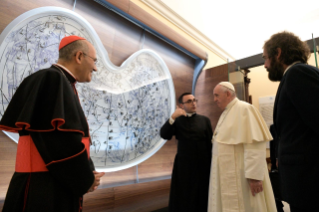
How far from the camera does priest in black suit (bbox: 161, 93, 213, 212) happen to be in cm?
246

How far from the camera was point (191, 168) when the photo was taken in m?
2.54

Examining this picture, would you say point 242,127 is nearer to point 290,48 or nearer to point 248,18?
point 290,48

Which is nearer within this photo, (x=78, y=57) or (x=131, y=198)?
(x=78, y=57)

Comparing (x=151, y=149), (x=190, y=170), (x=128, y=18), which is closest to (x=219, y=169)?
(x=190, y=170)

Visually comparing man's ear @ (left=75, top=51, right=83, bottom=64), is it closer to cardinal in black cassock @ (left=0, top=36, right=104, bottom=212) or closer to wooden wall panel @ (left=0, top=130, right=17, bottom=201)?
cardinal in black cassock @ (left=0, top=36, right=104, bottom=212)

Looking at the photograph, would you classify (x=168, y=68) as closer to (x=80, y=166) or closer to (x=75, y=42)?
(x=75, y=42)

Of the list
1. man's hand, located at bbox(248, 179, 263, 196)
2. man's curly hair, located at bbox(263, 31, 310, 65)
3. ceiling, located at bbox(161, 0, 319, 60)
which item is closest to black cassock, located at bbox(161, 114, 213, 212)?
man's hand, located at bbox(248, 179, 263, 196)

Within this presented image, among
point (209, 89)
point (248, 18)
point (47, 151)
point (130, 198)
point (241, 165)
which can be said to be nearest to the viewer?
point (47, 151)

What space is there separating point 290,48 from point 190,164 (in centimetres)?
161

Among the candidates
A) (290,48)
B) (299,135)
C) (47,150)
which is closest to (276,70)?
(290,48)

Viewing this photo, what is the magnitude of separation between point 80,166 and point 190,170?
174 cm

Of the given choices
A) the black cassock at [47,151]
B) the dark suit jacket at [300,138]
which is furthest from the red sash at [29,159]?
the dark suit jacket at [300,138]

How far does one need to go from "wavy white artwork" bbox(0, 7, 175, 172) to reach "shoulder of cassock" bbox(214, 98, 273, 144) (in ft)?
3.12

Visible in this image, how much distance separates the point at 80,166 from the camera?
104 centimetres
